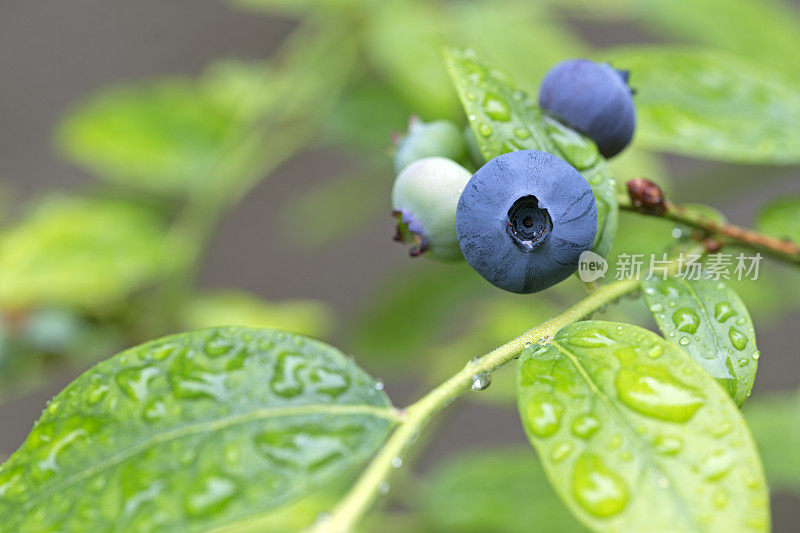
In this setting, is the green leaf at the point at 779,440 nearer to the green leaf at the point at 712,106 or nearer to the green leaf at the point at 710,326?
the green leaf at the point at 712,106

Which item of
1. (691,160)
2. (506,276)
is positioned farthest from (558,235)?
(691,160)

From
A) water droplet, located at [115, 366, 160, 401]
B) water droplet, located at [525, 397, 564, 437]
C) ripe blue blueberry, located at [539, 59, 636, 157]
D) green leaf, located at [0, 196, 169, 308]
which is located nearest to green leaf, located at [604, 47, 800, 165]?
ripe blue blueberry, located at [539, 59, 636, 157]

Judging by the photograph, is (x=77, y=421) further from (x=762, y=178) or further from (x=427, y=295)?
(x=762, y=178)

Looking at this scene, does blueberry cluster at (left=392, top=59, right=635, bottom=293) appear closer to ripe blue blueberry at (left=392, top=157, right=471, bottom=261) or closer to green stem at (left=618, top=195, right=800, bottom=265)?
ripe blue blueberry at (left=392, top=157, right=471, bottom=261)

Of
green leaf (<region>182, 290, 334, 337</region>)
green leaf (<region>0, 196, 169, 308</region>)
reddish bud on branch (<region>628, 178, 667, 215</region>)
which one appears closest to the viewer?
reddish bud on branch (<region>628, 178, 667, 215</region>)

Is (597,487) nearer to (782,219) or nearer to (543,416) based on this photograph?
(543,416)

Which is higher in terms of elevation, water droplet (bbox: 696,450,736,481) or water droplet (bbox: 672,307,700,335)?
water droplet (bbox: 672,307,700,335)
